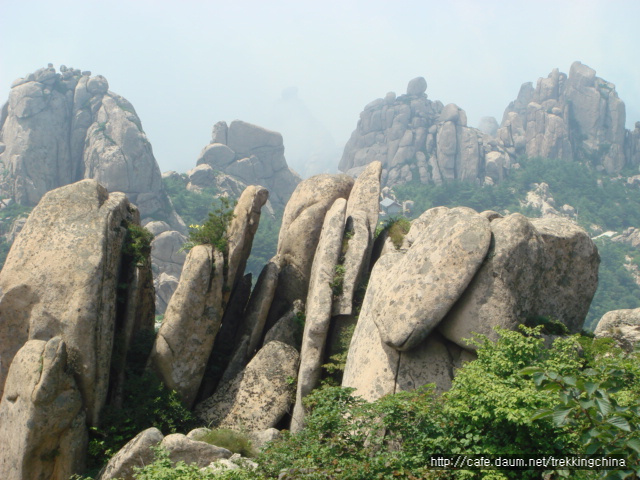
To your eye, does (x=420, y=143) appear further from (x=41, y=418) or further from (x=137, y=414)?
(x=41, y=418)

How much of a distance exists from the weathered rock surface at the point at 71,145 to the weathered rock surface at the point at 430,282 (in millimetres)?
70274

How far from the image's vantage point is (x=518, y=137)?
125 m

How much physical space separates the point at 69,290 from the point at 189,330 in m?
3.60

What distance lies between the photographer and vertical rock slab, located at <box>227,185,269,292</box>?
19531mm

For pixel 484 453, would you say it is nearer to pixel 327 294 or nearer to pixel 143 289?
pixel 327 294

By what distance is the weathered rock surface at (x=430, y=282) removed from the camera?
14742mm

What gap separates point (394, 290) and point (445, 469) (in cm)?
596

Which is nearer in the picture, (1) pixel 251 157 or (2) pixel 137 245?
(2) pixel 137 245

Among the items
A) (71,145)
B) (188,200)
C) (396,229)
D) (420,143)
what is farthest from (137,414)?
(420,143)

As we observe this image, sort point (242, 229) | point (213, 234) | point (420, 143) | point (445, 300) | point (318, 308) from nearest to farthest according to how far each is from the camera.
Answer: point (445, 300), point (318, 308), point (213, 234), point (242, 229), point (420, 143)

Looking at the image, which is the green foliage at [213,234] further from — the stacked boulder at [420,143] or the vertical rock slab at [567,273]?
the stacked boulder at [420,143]

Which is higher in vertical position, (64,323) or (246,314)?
(246,314)

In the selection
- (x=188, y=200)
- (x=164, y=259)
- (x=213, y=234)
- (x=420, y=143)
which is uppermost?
(x=420, y=143)

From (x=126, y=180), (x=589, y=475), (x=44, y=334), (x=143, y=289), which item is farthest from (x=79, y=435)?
(x=126, y=180)
